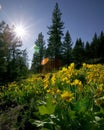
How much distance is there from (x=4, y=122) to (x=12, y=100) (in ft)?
8.29

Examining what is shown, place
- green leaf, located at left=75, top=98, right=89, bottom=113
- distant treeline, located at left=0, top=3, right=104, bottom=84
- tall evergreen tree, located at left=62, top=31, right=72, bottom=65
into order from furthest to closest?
1. tall evergreen tree, located at left=62, top=31, right=72, bottom=65
2. distant treeline, located at left=0, top=3, right=104, bottom=84
3. green leaf, located at left=75, top=98, right=89, bottom=113

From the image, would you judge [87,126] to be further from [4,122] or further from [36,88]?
[36,88]

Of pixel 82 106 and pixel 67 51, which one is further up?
pixel 67 51

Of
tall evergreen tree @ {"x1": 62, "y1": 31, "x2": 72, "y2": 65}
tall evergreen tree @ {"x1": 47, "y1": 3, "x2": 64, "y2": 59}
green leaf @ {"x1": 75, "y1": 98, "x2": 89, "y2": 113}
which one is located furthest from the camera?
tall evergreen tree @ {"x1": 62, "y1": 31, "x2": 72, "y2": 65}

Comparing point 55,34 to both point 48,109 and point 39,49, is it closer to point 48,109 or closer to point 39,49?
point 39,49

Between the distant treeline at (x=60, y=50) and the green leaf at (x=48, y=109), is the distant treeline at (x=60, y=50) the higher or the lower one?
the higher one

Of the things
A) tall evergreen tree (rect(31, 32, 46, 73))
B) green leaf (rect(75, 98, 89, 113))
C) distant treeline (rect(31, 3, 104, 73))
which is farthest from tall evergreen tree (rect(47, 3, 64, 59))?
green leaf (rect(75, 98, 89, 113))

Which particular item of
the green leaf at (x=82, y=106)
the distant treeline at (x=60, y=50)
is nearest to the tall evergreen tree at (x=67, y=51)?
the distant treeline at (x=60, y=50)

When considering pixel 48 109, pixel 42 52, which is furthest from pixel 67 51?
pixel 48 109

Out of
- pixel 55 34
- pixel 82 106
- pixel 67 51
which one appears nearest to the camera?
pixel 82 106

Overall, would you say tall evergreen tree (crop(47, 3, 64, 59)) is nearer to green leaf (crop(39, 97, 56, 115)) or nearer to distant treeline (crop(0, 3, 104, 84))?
distant treeline (crop(0, 3, 104, 84))

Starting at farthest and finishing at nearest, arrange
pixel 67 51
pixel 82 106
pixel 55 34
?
1. pixel 67 51
2. pixel 55 34
3. pixel 82 106

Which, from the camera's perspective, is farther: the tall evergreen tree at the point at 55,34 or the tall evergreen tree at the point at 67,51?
the tall evergreen tree at the point at 67,51

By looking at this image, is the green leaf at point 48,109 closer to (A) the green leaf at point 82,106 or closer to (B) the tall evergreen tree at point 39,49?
(A) the green leaf at point 82,106
